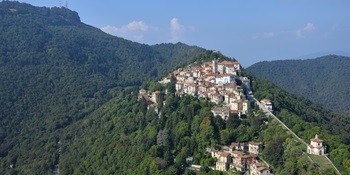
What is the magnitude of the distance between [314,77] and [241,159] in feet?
443

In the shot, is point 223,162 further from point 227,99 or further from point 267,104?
point 227,99

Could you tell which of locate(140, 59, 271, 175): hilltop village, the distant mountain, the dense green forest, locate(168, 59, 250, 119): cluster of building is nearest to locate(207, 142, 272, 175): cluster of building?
locate(140, 59, 271, 175): hilltop village

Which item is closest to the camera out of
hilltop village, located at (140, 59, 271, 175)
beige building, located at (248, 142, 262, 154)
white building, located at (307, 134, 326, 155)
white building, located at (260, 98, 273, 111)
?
white building, located at (307, 134, 326, 155)

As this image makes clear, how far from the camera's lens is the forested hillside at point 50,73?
76.3 metres

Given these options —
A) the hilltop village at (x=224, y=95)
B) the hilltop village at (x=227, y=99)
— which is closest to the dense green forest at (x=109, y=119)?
the hilltop village at (x=227, y=99)

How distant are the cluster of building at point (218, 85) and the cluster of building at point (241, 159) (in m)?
6.88

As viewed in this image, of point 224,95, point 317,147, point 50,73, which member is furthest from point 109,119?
point 50,73

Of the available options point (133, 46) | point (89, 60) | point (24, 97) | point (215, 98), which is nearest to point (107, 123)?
point (215, 98)

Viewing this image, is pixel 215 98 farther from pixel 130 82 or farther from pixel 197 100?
pixel 130 82

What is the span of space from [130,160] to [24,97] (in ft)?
172

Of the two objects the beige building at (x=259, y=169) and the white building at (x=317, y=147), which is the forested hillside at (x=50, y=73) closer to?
the beige building at (x=259, y=169)

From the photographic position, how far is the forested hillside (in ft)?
250

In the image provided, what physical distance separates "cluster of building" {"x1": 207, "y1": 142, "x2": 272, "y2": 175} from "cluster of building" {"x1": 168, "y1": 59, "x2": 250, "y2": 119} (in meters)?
6.88

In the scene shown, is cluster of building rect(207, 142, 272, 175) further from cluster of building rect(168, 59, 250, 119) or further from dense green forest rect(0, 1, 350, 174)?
cluster of building rect(168, 59, 250, 119)
